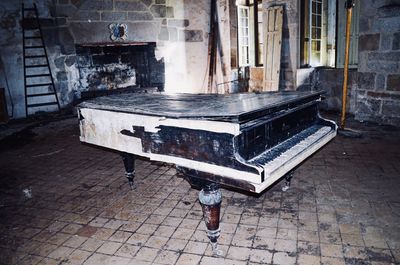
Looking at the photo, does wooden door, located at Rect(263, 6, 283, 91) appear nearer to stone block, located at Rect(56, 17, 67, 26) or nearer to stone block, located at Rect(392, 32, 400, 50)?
stone block, located at Rect(392, 32, 400, 50)

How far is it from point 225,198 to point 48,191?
2.38 metres

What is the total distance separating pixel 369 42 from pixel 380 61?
0.44 metres

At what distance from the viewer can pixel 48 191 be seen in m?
4.33

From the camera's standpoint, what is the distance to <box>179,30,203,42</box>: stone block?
30.5 ft

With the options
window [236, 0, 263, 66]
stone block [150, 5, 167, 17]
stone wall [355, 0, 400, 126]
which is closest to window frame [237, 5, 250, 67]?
window [236, 0, 263, 66]

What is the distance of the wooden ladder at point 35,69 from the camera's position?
8312 mm

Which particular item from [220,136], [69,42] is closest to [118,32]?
[69,42]

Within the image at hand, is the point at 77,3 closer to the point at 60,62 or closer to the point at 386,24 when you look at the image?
the point at 60,62

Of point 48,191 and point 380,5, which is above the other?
point 380,5

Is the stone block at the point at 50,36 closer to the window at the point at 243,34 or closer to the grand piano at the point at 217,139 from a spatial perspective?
the window at the point at 243,34

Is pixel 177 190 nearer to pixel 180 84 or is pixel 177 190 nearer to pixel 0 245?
pixel 0 245

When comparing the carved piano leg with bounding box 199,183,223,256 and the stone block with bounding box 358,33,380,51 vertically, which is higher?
the stone block with bounding box 358,33,380,51

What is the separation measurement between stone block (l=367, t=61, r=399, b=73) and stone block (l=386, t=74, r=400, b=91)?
0.38 ft

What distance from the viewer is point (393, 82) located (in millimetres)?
6305
